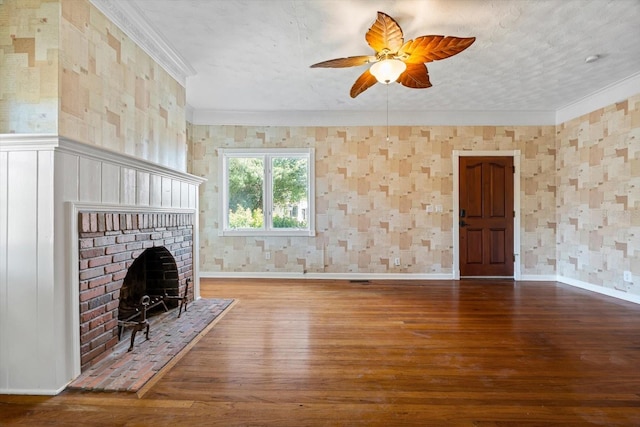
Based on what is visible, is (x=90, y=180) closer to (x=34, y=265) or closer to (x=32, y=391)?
(x=34, y=265)

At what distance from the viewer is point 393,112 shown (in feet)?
16.4

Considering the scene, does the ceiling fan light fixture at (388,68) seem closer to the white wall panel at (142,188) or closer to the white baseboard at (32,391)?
the white wall panel at (142,188)

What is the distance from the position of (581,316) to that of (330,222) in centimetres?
331

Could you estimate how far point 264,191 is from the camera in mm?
5172

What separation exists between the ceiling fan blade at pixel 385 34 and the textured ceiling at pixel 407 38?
0.92 feet

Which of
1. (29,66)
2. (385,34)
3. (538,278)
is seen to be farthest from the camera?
(538,278)

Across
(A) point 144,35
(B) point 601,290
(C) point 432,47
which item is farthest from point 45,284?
(B) point 601,290

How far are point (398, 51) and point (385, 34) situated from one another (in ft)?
0.81

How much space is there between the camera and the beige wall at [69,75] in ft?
6.20

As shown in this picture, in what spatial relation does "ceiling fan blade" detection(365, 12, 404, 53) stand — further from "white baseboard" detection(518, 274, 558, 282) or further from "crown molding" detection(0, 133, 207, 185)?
"white baseboard" detection(518, 274, 558, 282)

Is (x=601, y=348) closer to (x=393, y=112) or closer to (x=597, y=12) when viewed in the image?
(x=597, y=12)

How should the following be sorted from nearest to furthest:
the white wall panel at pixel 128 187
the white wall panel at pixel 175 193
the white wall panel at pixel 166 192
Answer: the white wall panel at pixel 128 187 → the white wall panel at pixel 166 192 → the white wall panel at pixel 175 193

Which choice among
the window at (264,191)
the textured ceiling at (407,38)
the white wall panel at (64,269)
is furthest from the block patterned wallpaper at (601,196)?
the white wall panel at (64,269)

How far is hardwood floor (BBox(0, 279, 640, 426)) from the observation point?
1657 mm
